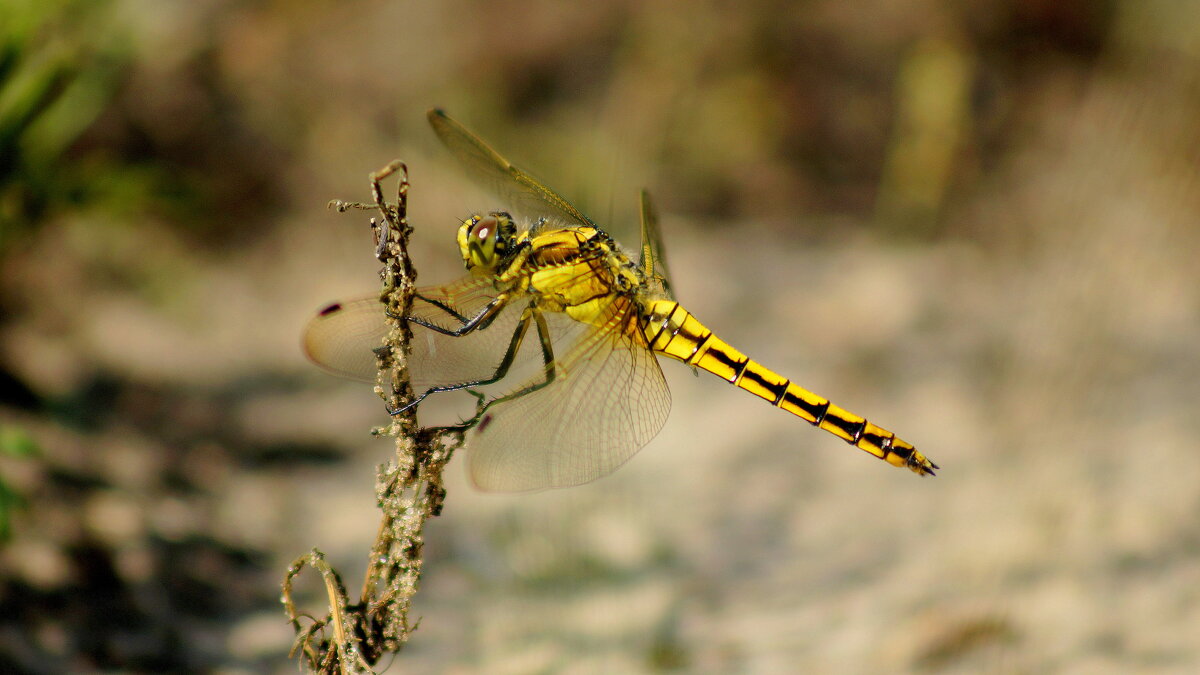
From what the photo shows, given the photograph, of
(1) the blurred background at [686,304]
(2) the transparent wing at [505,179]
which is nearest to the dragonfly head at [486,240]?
(2) the transparent wing at [505,179]

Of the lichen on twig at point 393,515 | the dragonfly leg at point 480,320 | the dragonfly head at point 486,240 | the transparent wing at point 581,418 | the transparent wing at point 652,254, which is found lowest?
the lichen on twig at point 393,515

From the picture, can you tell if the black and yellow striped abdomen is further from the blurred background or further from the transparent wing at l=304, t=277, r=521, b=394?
the blurred background

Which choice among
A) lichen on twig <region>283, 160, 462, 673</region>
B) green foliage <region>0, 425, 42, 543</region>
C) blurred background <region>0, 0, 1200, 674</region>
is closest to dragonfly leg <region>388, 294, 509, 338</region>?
lichen on twig <region>283, 160, 462, 673</region>

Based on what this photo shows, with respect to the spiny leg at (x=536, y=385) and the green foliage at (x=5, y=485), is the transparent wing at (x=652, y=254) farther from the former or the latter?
the green foliage at (x=5, y=485)

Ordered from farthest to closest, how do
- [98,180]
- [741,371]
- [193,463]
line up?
[98,180] < [193,463] < [741,371]

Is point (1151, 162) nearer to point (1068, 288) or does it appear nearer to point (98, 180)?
point (1068, 288)

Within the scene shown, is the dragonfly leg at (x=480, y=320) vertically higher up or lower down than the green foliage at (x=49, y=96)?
lower down

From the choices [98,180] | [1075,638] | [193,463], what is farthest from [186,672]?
[1075,638]

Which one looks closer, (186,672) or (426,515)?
(426,515)
